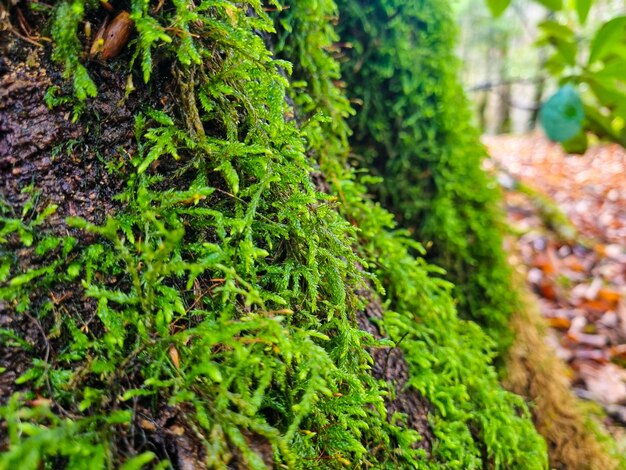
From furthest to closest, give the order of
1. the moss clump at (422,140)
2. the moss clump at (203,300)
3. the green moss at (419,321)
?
the moss clump at (422,140)
the green moss at (419,321)
the moss clump at (203,300)

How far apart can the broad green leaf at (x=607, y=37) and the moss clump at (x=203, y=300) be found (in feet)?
5.44

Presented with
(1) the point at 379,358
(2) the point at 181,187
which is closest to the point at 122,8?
(2) the point at 181,187

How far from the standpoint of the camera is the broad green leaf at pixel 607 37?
1.92 metres

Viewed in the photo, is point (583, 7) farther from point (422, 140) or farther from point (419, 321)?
point (419, 321)

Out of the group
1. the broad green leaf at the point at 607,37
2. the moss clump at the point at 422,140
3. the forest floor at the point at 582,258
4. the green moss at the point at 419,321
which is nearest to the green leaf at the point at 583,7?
the broad green leaf at the point at 607,37

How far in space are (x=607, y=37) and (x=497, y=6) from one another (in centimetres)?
61

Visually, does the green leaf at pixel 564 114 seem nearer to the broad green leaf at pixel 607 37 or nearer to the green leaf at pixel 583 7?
the broad green leaf at pixel 607 37

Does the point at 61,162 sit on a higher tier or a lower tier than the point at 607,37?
lower

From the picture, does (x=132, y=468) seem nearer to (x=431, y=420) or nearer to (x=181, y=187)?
(x=181, y=187)

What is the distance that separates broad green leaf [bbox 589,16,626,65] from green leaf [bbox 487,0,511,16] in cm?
51

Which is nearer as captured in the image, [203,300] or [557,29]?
[203,300]

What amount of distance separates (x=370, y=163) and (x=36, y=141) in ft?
4.87

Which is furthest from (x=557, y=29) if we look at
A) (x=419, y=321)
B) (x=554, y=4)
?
(x=419, y=321)

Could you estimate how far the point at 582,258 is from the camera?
14.6 ft
